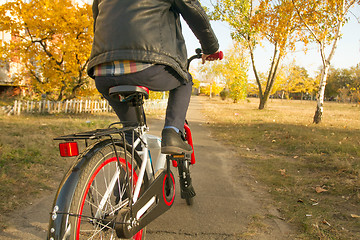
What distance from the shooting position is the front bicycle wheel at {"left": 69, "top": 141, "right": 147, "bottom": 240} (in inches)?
54.3

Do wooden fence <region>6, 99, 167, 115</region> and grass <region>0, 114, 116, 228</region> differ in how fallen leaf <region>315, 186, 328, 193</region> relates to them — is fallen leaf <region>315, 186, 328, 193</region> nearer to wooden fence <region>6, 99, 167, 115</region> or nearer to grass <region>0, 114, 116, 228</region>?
grass <region>0, 114, 116, 228</region>

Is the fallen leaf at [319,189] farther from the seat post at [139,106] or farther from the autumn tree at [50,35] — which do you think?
the autumn tree at [50,35]

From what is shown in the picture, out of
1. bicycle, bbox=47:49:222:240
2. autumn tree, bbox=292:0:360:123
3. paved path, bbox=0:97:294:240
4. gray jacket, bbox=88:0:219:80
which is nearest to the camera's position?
bicycle, bbox=47:49:222:240

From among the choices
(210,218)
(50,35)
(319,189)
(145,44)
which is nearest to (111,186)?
(145,44)

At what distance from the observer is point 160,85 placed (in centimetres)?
190

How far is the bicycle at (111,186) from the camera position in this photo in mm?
1343

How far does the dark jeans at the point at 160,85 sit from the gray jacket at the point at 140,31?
79 millimetres

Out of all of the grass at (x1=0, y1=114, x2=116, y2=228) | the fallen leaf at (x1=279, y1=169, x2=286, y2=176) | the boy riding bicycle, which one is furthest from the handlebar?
the fallen leaf at (x1=279, y1=169, x2=286, y2=176)

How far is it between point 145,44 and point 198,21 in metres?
0.48

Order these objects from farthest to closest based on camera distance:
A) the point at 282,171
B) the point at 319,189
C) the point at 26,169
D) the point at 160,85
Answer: the point at 282,171 → the point at 26,169 → the point at 319,189 → the point at 160,85

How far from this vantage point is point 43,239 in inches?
87.5

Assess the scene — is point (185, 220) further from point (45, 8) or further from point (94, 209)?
point (45, 8)

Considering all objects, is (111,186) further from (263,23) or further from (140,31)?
(263,23)

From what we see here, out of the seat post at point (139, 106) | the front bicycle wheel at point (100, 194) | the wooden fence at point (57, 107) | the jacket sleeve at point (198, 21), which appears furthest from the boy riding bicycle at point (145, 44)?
the wooden fence at point (57, 107)
